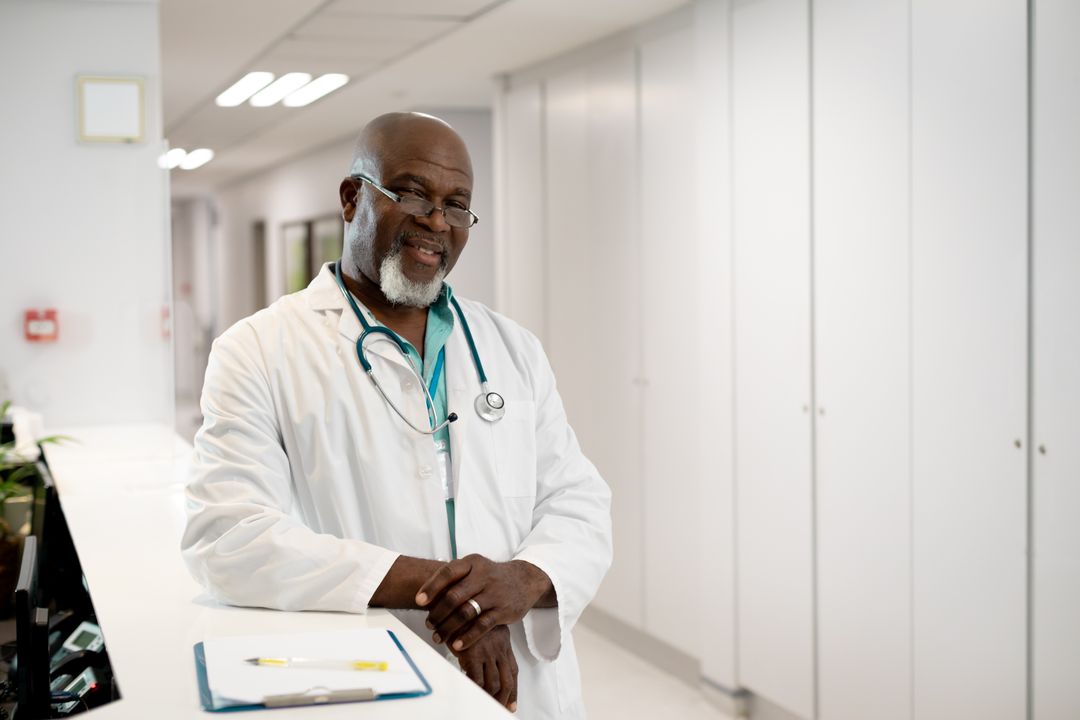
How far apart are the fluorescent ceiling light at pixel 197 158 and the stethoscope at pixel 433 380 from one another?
718 centimetres

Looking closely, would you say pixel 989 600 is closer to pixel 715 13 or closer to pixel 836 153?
pixel 836 153

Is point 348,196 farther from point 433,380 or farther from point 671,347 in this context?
point 671,347

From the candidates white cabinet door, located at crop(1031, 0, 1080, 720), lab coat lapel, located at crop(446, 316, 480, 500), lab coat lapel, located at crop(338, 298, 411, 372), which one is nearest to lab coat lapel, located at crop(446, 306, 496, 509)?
lab coat lapel, located at crop(446, 316, 480, 500)

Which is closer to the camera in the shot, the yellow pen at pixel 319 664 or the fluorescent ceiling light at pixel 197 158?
the yellow pen at pixel 319 664

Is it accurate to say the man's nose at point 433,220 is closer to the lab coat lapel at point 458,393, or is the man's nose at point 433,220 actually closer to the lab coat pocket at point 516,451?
the lab coat lapel at point 458,393

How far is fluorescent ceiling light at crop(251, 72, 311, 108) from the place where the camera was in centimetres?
542

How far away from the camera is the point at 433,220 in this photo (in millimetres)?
1827

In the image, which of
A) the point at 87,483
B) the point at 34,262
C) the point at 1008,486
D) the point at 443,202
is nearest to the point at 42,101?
the point at 34,262

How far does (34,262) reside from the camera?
12.9 ft

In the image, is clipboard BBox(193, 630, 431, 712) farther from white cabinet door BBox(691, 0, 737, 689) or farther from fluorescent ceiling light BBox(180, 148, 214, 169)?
fluorescent ceiling light BBox(180, 148, 214, 169)

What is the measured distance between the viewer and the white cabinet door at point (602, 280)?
14.8 feet

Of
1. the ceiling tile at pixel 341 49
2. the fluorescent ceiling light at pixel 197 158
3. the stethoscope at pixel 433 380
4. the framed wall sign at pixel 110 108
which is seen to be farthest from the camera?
the fluorescent ceiling light at pixel 197 158

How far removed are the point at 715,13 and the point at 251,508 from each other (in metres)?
2.87

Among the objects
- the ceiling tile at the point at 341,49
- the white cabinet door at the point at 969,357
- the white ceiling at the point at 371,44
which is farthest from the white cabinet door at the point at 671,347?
the ceiling tile at the point at 341,49
